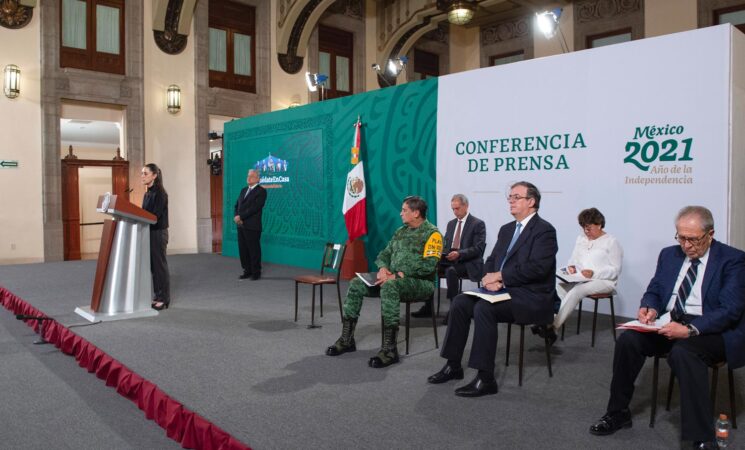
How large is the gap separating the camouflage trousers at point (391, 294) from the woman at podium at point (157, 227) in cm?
220

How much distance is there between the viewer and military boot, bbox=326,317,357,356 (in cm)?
391

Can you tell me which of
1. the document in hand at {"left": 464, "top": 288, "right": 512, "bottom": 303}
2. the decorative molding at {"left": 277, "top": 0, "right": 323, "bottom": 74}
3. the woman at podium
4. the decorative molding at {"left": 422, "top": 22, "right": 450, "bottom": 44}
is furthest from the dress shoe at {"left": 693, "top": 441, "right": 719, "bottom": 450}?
the decorative molding at {"left": 422, "top": 22, "right": 450, "bottom": 44}

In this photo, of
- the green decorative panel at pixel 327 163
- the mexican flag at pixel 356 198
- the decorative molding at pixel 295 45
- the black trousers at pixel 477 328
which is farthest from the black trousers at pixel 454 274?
the decorative molding at pixel 295 45

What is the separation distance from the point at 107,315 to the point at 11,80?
600cm

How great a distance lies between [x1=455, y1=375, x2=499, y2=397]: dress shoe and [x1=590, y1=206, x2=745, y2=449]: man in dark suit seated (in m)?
0.59

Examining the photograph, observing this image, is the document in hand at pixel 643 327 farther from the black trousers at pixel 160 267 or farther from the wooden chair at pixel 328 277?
the black trousers at pixel 160 267

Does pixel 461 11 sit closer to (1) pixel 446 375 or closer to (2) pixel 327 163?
(2) pixel 327 163

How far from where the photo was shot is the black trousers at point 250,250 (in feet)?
24.7

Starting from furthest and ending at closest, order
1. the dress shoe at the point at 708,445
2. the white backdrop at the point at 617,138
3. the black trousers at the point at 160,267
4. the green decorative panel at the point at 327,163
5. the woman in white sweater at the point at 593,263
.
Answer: the green decorative panel at the point at 327,163 → the black trousers at the point at 160,267 → the white backdrop at the point at 617,138 → the woman in white sweater at the point at 593,263 → the dress shoe at the point at 708,445

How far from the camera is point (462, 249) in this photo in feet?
16.6

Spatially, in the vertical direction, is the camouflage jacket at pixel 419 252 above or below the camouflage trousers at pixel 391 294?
above

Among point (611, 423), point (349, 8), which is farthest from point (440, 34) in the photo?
point (611, 423)

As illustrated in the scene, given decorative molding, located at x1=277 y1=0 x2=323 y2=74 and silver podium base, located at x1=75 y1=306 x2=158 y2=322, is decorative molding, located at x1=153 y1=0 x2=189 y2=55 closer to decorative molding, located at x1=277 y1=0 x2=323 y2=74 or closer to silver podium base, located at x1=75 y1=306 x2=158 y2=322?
decorative molding, located at x1=277 y1=0 x2=323 y2=74

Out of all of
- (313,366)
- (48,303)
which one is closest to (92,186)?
(48,303)
